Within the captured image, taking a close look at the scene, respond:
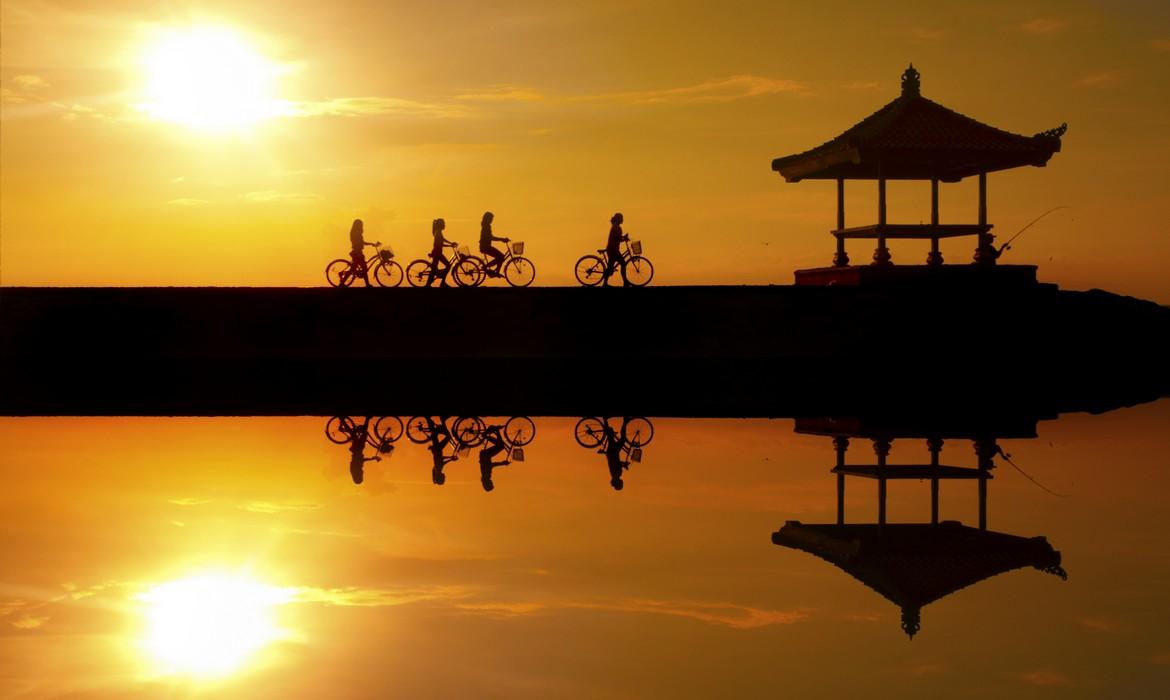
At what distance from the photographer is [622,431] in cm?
1606

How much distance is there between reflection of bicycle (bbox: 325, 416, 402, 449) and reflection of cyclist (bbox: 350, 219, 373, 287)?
11.7 metres

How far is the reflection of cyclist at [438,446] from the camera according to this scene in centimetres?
1208

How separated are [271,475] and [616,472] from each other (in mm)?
2938

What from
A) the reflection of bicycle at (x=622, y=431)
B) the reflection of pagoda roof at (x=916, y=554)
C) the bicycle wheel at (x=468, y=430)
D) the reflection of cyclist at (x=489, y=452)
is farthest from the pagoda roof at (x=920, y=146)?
the reflection of pagoda roof at (x=916, y=554)

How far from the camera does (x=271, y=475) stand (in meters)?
12.3

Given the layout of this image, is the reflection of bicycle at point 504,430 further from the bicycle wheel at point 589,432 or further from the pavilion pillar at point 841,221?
the pavilion pillar at point 841,221

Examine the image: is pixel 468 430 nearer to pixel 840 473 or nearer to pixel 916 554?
pixel 840 473

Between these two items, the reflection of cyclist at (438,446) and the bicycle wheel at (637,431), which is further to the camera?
the bicycle wheel at (637,431)

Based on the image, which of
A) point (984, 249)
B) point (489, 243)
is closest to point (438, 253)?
point (489, 243)

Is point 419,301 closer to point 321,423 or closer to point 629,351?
point 629,351

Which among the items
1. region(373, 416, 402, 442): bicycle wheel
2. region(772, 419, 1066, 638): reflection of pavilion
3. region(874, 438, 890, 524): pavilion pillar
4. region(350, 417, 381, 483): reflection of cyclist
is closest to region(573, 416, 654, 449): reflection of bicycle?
region(373, 416, 402, 442): bicycle wheel

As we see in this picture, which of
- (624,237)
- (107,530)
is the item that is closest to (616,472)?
(107,530)

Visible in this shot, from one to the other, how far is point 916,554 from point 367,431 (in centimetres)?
835

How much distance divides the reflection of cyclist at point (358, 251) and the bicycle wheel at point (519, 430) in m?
12.0
